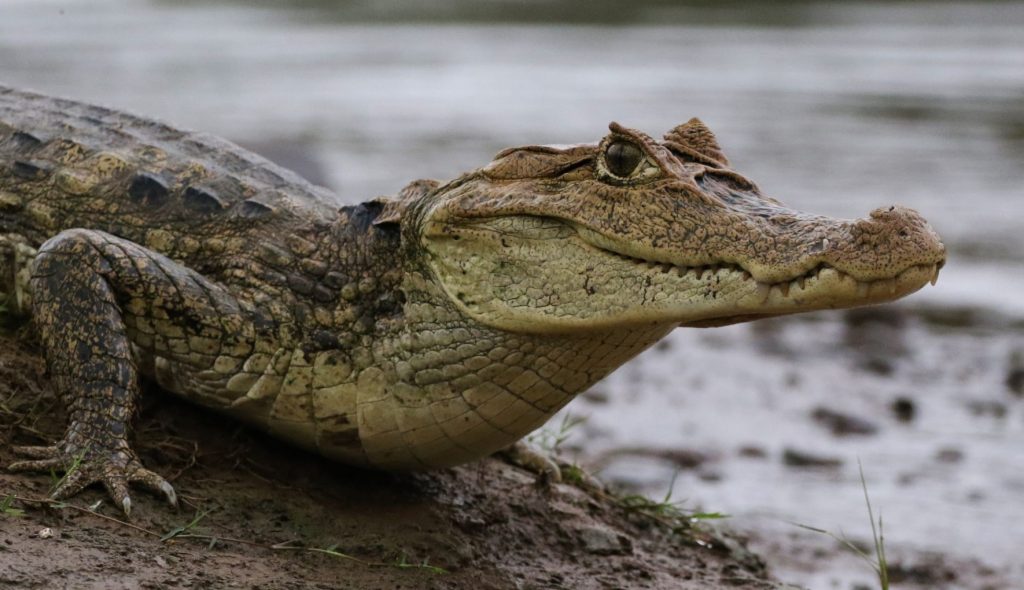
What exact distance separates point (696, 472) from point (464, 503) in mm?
2424

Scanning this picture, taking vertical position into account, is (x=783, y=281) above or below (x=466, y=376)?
above

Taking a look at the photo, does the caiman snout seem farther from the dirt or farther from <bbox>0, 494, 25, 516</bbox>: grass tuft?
<bbox>0, 494, 25, 516</bbox>: grass tuft

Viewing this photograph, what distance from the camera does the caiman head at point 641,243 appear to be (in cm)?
299

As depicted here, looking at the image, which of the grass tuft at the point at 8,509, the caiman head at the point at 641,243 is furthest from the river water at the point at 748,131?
the grass tuft at the point at 8,509

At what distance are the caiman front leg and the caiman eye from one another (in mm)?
1187

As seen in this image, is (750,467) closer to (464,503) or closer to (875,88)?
(464,503)

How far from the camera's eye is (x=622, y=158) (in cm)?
349

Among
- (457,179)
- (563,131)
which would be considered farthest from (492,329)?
(563,131)

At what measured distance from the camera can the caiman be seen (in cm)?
328

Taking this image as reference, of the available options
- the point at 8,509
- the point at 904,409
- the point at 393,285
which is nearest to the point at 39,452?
the point at 8,509

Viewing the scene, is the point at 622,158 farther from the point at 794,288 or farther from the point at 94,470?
the point at 94,470

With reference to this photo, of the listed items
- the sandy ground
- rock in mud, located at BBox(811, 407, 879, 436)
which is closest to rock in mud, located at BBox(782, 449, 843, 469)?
the sandy ground

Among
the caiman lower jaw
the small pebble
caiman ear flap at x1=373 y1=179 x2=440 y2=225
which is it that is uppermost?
the small pebble

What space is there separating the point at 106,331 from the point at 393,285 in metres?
0.82
